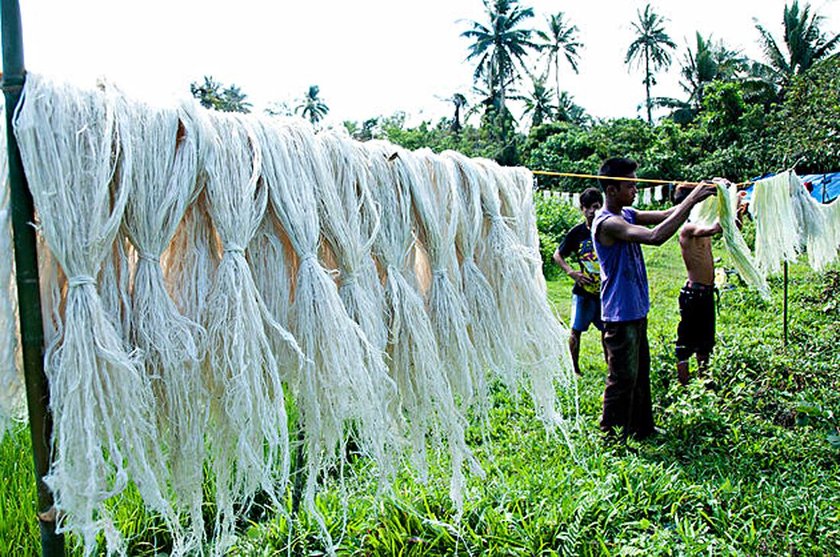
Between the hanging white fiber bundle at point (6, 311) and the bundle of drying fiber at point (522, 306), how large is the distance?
1063 millimetres

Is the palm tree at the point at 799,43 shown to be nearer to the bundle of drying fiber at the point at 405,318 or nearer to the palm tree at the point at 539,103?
the palm tree at the point at 539,103

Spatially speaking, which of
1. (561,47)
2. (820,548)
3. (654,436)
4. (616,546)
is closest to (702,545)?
(616,546)

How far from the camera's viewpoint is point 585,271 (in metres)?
4.98

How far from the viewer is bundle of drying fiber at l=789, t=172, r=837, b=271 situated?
4395 mm

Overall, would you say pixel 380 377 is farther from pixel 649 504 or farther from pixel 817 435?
pixel 817 435

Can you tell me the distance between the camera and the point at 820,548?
258 centimetres

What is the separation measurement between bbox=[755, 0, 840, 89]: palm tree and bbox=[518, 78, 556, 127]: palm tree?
14232 mm

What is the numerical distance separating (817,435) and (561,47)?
127ft

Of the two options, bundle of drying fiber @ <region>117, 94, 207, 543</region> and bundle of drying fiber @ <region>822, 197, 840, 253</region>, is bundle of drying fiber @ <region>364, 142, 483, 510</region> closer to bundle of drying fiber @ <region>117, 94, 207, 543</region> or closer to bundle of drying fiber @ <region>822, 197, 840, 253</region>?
bundle of drying fiber @ <region>117, 94, 207, 543</region>

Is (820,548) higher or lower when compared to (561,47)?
lower

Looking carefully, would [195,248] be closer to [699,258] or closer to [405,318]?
[405,318]

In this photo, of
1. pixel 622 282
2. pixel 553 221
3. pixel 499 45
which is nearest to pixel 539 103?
pixel 499 45

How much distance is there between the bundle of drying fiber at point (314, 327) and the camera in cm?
122

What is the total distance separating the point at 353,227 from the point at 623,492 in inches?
92.2
